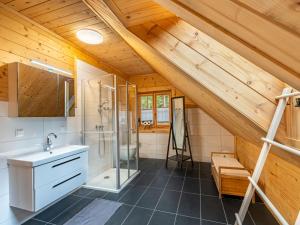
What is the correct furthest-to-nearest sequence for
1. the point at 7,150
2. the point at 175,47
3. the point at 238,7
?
the point at 7,150 < the point at 175,47 < the point at 238,7

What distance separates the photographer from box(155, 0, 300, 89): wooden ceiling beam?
383 millimetres

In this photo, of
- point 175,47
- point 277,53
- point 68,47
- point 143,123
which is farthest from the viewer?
point 143,123

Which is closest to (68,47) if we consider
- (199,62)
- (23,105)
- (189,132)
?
(23,105)

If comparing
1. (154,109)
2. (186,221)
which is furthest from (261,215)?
(154,109)

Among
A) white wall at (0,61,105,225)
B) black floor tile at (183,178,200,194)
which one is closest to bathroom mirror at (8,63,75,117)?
white wall at (0,61,105,225)

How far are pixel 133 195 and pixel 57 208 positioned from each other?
1.02m

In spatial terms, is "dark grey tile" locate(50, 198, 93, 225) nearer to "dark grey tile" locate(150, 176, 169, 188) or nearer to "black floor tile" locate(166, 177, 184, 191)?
"dark grey tile" locate(150, 176, 169, 188)

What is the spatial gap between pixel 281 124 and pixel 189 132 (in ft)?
9.89

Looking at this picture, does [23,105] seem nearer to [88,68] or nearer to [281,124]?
[88,68]

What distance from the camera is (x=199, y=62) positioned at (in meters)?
1.11

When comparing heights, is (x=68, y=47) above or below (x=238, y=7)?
above

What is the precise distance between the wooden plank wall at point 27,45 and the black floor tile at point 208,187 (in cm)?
291

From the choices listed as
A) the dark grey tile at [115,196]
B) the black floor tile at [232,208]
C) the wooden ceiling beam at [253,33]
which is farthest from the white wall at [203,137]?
the wooden ceiling beam at [253,33]

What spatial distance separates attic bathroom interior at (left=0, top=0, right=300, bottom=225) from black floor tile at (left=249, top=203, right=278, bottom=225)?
2cm
